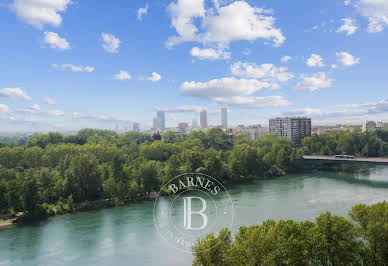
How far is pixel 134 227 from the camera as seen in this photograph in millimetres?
9414

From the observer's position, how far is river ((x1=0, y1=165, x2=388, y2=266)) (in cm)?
725

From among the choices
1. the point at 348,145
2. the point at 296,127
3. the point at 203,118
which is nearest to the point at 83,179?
the point at 348,145

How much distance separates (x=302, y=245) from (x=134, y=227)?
19.3 ft

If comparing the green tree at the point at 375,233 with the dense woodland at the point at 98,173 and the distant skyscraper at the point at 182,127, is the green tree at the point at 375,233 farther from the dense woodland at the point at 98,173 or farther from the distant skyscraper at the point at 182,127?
the distant skyscraper at the point at 182,127

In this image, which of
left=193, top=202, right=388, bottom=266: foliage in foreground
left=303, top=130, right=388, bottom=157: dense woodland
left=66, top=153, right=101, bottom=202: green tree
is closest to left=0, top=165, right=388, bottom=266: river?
left=66, top=153, right=101, bottom=202: green tree

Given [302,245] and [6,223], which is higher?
[302,245]

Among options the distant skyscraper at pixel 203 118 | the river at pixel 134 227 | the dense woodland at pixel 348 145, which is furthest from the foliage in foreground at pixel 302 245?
the distant skyscraper at pixel 203 118

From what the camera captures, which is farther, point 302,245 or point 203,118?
point 203,118

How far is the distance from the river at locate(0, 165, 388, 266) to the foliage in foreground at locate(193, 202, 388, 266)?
241 centimetres

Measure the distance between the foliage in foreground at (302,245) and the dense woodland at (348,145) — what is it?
23193 mm

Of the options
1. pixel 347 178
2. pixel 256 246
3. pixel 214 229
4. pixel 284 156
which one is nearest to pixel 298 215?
pixel 214 229

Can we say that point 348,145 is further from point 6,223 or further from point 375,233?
point 6,223

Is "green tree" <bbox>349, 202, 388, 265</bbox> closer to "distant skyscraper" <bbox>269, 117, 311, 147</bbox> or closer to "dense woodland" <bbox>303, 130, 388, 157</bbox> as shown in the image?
"dense woodland" <bbox>303, 130, 388, 157</bbox>

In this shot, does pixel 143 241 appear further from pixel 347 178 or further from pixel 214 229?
pixel 347 178
